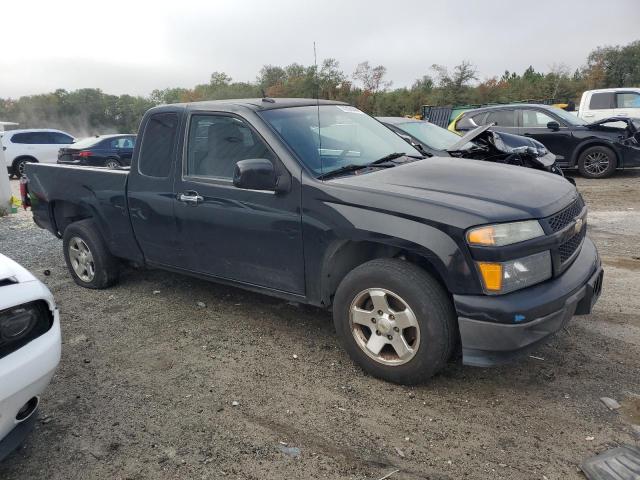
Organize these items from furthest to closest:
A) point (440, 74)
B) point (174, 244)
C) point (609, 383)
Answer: point (440, 74) → point (174, 244) → point (609, 383)

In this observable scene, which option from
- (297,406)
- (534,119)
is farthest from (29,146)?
(297,406)

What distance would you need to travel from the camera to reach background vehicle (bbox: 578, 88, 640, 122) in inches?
524

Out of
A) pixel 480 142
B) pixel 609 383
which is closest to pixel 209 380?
pixel 609 383

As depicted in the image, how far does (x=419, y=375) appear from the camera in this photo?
2.98 m

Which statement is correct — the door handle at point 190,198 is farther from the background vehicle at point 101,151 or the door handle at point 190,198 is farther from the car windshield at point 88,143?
the car windshield at point 88,143

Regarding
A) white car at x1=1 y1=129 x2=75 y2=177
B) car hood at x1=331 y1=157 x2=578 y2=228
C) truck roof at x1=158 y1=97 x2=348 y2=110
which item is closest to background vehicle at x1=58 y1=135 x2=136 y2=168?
white car at x1=1 y1=129 x2=75 y2=177

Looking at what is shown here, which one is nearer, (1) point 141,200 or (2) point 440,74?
(1) point 141,200

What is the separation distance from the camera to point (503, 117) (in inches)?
453

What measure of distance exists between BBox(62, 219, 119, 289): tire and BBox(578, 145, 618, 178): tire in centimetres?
988

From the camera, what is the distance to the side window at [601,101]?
13.5 m

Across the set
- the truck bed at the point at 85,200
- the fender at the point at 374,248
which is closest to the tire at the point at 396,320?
the fender at the point at 374,248

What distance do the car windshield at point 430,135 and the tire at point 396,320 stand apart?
457 cm

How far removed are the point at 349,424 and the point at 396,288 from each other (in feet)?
2.64

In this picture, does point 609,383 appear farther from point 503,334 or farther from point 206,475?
point 206,475
